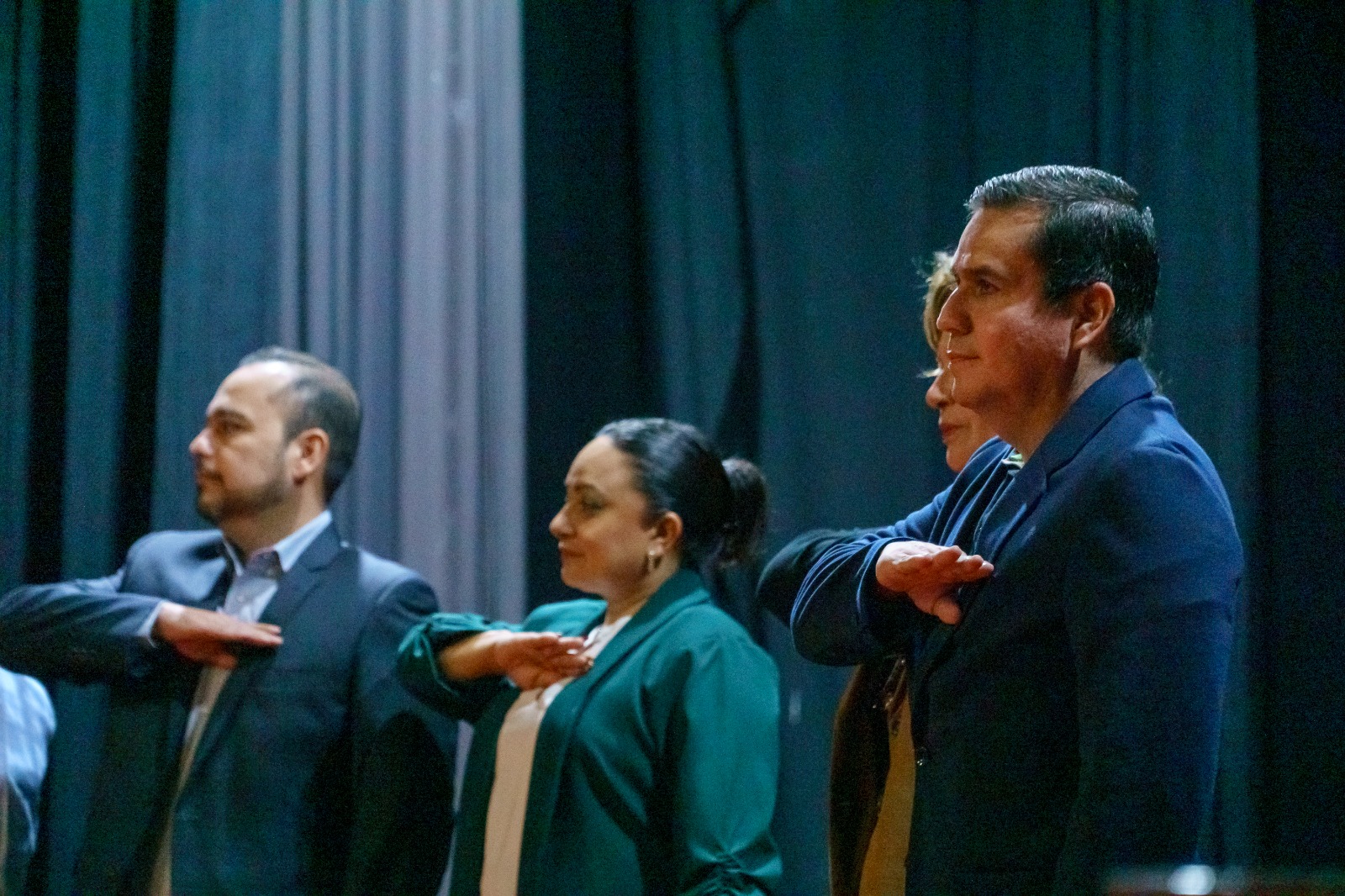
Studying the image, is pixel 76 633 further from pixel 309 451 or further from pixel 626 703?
pixel 626 703

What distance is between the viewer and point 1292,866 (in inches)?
93.4

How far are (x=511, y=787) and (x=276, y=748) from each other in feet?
1.37

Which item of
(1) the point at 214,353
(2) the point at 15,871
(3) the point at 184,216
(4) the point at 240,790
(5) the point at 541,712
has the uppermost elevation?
(3) the point at 184,216

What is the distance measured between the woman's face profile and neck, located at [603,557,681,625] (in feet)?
0.05

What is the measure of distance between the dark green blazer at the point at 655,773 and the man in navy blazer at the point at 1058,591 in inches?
22.5

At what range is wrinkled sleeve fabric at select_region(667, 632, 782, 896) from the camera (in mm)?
2057

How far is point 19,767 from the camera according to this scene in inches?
104

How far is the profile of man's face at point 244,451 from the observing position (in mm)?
2629

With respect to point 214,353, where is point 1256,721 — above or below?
below

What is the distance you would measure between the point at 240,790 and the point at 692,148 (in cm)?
152

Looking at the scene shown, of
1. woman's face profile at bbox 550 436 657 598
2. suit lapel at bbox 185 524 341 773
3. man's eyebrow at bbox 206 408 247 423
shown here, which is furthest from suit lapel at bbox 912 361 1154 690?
man's eyebrow at bbox 206 408 247 423

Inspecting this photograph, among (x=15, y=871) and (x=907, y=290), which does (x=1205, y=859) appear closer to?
(x=907, y=290)

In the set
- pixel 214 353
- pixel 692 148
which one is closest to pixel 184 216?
pixel 214 353

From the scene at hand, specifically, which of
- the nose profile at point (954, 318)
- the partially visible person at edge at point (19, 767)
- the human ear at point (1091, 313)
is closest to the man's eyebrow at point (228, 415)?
the partially visible person at edge at point (19, 767)
